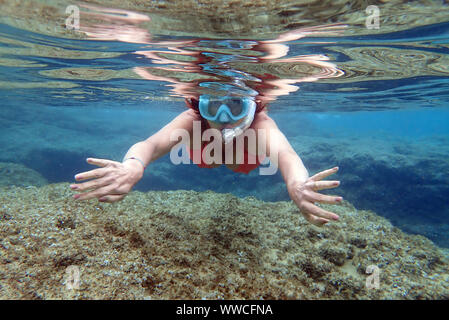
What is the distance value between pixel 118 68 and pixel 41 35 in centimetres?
324

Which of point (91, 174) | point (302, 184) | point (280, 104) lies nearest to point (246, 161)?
point (302, 184)

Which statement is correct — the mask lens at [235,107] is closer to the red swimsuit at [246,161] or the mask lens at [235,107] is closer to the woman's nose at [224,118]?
the woman's nose at [224,118]

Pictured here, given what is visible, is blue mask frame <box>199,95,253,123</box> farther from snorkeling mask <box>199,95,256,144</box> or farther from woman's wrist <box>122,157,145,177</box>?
woman's wrist <box>122,157,145,177</box>

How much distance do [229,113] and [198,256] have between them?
10.6ft

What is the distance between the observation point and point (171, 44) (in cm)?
678

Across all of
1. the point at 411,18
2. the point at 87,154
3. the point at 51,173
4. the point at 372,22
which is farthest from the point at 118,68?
the point at 51,173

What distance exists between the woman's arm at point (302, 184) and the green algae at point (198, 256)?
114 cm

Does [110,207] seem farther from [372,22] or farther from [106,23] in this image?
[372,22]

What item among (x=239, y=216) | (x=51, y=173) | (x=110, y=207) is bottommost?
(x=51, y=173)

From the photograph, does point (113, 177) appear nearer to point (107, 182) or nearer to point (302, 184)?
point (107, 182)

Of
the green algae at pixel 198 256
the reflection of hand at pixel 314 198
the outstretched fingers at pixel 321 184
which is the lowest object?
the green algae at pixel 198 256

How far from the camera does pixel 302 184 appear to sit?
9.31ft

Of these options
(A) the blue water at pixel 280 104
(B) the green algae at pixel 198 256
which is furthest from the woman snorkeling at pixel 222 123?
(B) the green algae at pixel 198 256

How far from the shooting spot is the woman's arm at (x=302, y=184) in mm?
2568
